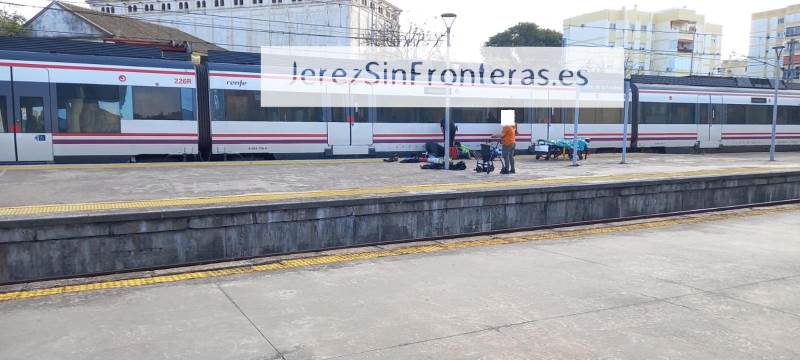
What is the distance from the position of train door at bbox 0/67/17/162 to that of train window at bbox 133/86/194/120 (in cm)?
276

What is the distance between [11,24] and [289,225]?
42.0 meters

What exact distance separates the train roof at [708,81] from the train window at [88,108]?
1955 cm

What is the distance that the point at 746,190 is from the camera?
44.1 ft

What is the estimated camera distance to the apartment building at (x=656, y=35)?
79.0 metres

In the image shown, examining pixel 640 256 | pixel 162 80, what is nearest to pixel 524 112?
pixel 162 80

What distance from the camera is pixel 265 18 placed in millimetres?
74750

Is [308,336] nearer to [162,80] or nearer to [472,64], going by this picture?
[162,80]

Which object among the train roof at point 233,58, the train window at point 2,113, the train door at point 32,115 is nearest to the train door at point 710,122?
the train roof at point 233,58

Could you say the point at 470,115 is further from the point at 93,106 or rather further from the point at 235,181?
the point at 93,106

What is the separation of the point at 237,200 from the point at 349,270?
260cm

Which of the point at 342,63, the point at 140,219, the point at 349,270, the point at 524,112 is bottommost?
the point at 349,270

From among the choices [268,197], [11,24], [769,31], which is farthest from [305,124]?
[769,31]

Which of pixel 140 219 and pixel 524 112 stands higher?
pixel 524 112

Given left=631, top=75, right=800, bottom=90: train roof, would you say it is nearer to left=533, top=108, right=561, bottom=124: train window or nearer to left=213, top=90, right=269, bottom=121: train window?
left=533, top=108, right=561, bottom=124: train window
